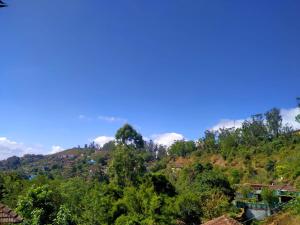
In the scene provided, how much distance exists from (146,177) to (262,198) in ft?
62.1

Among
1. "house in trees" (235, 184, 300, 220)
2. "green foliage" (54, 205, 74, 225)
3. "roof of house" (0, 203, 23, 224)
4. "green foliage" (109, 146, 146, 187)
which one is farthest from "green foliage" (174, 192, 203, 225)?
"roof of house" (0, 203, 23, 224)

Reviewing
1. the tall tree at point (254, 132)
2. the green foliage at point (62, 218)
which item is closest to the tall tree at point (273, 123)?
the tall tree at point (254, 132)

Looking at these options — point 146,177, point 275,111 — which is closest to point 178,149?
point 275,111

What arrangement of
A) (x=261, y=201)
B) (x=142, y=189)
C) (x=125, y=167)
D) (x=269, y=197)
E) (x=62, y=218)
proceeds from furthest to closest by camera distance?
(x=261, y=201), (x=269, y=197), (x=125, y=167), (x=142, y=189), (x=62, y=218)

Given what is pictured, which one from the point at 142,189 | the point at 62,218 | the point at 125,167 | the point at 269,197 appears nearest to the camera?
the point at 62,218

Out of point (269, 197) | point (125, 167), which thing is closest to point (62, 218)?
point (125, 167)

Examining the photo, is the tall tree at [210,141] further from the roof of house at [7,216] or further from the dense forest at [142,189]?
the roof of house at [7,216]

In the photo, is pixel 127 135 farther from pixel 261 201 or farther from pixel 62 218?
pixel 62 218

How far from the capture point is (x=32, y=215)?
2012 centimetres

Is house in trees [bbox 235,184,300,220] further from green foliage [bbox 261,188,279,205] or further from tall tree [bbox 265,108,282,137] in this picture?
tall tree [bbox 265,108,282,137]

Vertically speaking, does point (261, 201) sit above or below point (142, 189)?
below

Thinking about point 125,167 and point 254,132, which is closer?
point 125,167

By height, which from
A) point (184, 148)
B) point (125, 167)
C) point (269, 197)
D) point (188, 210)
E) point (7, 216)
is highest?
point (184, 148)

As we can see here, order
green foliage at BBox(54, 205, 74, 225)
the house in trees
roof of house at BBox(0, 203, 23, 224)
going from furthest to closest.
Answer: the house in trees < green foliage at BBox(54, 205, 74, 225) < roof of house at BBox(0, 203, 23, 224)
